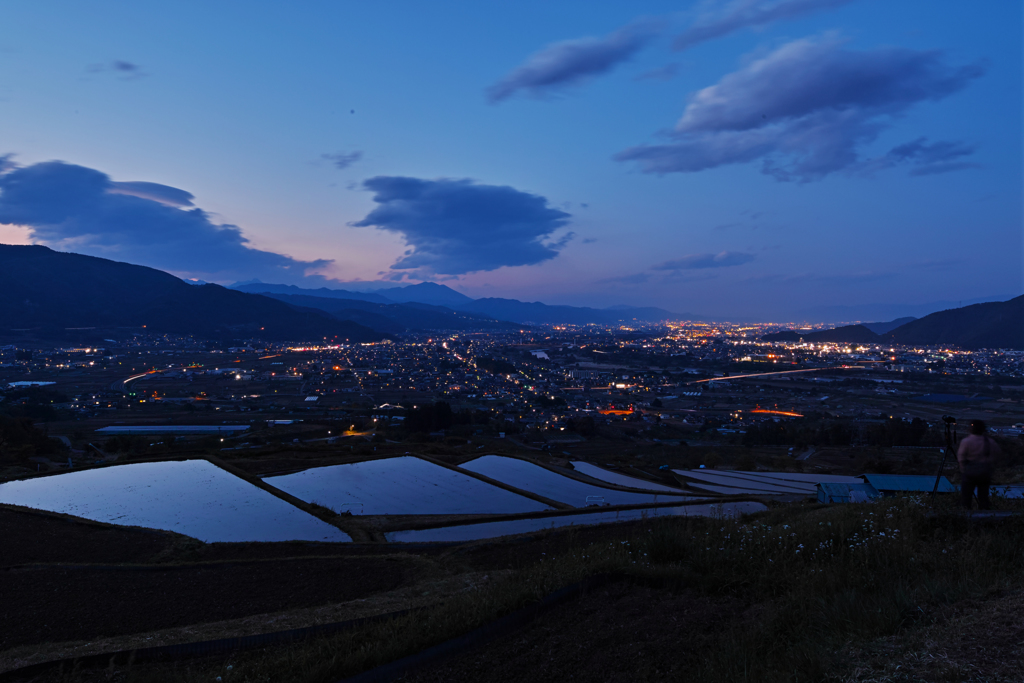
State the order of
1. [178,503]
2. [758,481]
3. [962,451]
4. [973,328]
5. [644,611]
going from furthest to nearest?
[973,328] < [758,481] < [178,503] < [962,451] < [644,611]

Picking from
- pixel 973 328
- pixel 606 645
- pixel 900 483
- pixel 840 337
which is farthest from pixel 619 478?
pixel 840 337

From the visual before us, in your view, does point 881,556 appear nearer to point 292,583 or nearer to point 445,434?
point 292,583

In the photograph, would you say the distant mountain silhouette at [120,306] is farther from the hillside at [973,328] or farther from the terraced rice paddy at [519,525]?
the hillside at [973,328]

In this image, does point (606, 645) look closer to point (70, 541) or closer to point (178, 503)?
point (70, 541)

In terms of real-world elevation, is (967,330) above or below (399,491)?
above

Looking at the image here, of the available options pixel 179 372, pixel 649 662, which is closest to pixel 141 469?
pixel 649 662

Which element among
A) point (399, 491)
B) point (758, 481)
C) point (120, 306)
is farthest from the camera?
point (120, 306)
